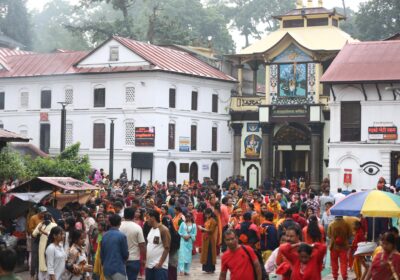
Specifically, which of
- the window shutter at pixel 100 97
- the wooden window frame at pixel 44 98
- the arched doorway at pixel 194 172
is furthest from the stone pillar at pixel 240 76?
the wooden window frame at pixel 44 98

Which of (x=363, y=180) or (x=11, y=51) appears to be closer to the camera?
(x=363, y=180)

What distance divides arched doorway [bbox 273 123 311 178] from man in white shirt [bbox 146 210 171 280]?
37.5 m

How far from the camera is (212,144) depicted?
179 feet

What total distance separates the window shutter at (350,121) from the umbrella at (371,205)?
85.0ft

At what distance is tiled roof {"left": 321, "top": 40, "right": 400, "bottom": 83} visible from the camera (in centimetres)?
4197

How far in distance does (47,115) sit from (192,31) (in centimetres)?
2857

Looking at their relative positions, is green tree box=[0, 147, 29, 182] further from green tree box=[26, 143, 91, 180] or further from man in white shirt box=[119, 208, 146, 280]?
man in white shirt box=[119, 208, 146, 280]

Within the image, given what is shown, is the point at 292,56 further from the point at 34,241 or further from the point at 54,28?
the point at 54,28

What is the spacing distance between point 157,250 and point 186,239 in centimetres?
593

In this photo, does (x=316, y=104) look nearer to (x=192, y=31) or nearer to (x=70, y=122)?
(x=70, y=122)

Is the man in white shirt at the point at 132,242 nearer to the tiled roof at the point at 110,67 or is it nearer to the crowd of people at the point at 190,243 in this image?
the crowd of people at the point at 190,243

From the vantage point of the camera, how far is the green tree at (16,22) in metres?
83.1

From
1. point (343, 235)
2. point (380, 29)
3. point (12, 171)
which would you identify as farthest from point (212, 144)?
point (343, 235)

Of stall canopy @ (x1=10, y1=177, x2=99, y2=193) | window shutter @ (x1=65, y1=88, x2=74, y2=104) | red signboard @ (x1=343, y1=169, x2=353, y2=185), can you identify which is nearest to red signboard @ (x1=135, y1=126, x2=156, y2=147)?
window shutter @ (x1=65, y1=88, x2=74, y2=104)
